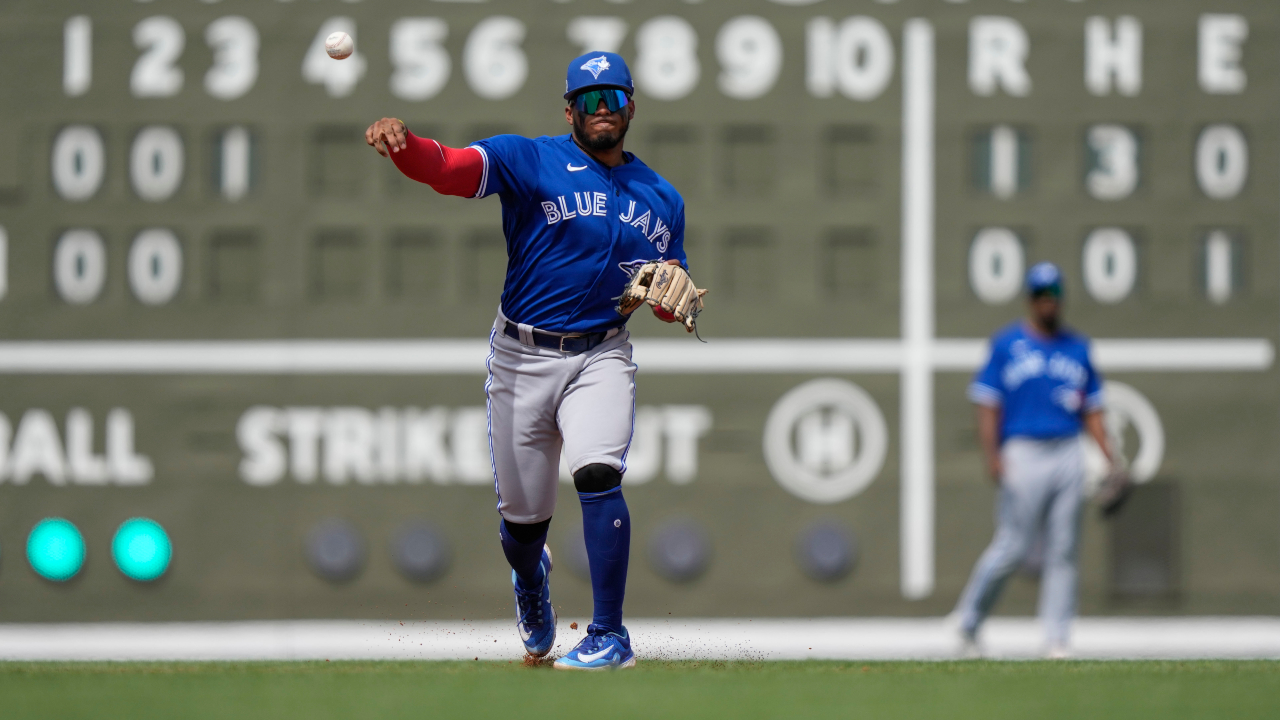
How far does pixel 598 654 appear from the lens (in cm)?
402

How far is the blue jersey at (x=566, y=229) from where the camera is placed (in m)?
4.12

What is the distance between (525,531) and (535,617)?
0.29 metres

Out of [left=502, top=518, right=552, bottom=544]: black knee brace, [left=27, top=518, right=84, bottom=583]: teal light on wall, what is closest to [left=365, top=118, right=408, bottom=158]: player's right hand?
[left=502, top=518, right=552, bottom=544]: black knee brace

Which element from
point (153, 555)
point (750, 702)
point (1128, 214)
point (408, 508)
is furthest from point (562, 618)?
point (750, 702)

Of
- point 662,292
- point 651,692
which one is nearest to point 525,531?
point 662,292

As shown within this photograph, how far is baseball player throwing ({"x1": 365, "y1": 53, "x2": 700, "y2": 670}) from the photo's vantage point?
4062 mm

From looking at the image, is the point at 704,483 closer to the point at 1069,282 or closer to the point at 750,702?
the point at 1069,282

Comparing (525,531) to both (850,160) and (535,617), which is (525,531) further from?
(850,160)

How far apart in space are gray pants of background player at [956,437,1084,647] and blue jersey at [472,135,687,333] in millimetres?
2872

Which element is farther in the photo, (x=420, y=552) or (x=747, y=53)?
(x=747, y=53)

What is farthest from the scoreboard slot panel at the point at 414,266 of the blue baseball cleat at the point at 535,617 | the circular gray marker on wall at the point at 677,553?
the blue baseball cleat at the point at 535,617

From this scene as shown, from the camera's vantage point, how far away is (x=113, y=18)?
711 centimetres

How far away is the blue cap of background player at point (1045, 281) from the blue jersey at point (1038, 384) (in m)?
0.18

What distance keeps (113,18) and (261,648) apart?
118 inches
